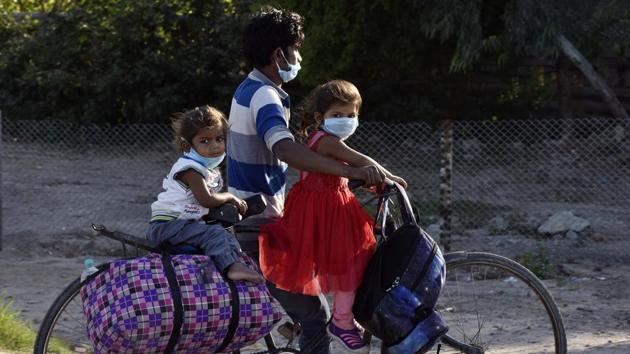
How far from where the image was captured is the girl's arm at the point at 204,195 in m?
4.12

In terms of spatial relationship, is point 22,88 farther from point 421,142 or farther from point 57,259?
point 57,259

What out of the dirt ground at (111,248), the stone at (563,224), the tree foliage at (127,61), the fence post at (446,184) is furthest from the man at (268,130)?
the tree foliage at (127,61)

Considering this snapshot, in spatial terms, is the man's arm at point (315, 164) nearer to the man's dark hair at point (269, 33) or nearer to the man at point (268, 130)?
the man at point (268, 130)

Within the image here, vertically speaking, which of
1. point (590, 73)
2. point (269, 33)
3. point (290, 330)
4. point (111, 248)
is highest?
point (269, 33)

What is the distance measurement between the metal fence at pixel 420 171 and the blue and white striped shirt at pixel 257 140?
6.21 meters

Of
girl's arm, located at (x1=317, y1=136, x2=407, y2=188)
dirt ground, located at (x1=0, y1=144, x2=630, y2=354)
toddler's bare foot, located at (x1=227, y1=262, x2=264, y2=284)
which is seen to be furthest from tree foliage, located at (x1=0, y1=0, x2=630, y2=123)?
toddler's bare foot, located at (x1=227, y1=262, x2=264, y2=284)

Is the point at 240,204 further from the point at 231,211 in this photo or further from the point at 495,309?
the point at 495,309

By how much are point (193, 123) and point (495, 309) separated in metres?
3.50

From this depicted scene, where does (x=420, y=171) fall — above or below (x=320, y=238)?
below

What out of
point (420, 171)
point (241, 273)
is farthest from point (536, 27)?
point (241, 273)

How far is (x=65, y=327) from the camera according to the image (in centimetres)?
568

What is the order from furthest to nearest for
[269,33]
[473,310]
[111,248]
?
[111,248], [473,310], [269,33]

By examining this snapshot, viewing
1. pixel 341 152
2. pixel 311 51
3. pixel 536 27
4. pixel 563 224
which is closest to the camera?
pixel 341 152

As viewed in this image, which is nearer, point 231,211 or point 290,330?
point 231,211
